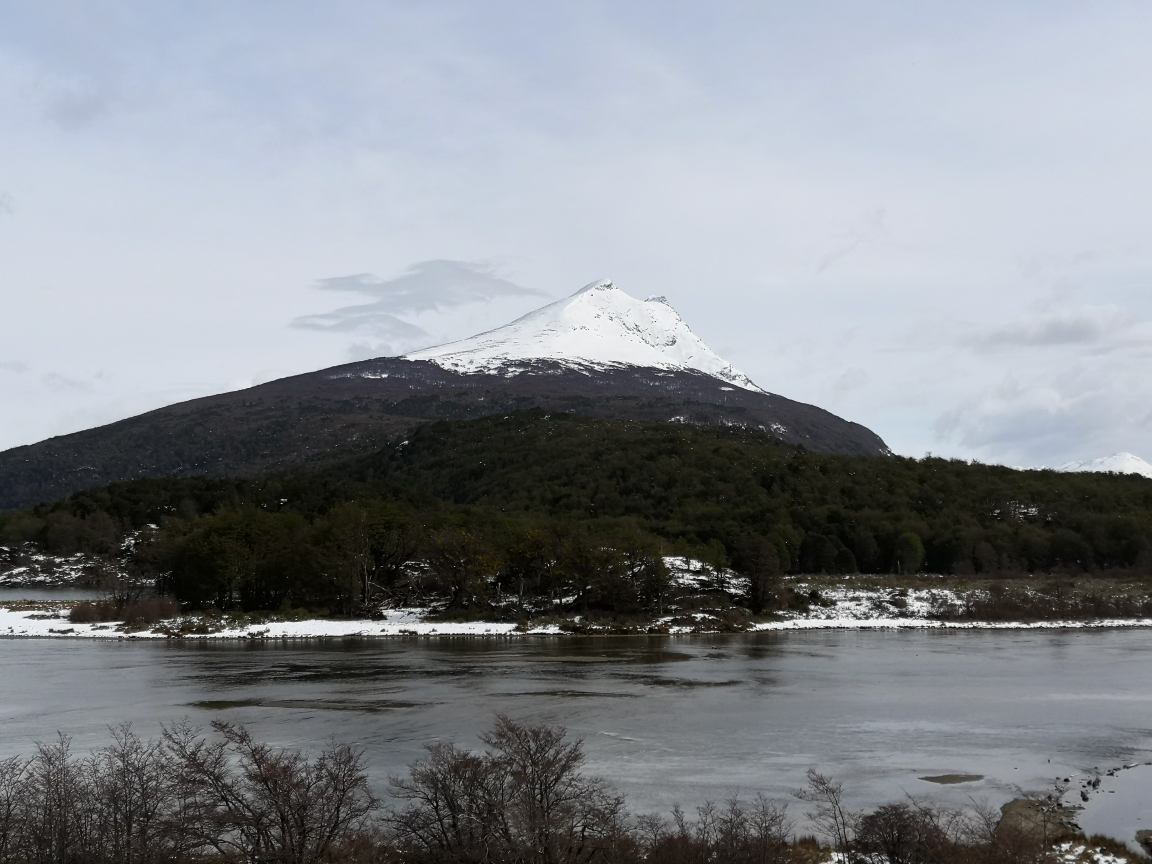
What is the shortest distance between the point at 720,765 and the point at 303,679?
20.6 metres

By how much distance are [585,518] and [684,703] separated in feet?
242

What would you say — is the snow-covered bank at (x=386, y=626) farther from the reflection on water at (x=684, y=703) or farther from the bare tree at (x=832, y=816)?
the bare tree at (x=832, y=816)

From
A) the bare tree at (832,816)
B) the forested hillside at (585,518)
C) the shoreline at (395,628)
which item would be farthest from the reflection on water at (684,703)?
the forested hillside at (585,518)

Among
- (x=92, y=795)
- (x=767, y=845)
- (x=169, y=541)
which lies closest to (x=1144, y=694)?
(x=767, y=845)

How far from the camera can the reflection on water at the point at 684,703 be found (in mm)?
23844

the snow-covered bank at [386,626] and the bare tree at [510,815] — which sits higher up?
the bare tree at [510,815]

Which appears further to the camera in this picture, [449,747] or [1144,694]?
[1144,694]

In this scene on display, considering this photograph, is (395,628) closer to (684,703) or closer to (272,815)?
(684,703)

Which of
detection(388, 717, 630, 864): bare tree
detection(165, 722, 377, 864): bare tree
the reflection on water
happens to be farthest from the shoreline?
detection(165, 722, 377, 864): bare tree

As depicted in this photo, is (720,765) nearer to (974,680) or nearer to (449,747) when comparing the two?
(449,747)

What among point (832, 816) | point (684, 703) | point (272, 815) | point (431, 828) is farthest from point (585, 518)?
point (431, 828)

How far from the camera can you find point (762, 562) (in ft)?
226

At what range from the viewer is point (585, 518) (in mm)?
106625

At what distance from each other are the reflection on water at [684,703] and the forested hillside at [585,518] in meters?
15.4
